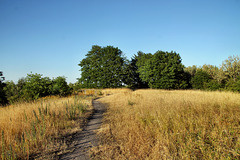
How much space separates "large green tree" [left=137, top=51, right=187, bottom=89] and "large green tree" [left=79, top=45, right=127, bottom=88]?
6.87 metres

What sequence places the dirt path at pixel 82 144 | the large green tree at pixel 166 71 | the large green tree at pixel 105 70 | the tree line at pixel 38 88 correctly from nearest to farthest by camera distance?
the dirt path at pixel 82 144 → the tree line at pixel 38 88 → the large green tree at pixel 166 71 → the large green tree at pixel 105 70

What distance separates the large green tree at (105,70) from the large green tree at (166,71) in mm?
6866

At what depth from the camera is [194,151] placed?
2.70m

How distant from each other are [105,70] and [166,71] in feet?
46.9

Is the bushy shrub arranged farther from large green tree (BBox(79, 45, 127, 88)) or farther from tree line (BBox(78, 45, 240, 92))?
large green tree (BBox(79, 45, 127, 88))

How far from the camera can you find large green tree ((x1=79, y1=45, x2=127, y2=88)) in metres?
28.9

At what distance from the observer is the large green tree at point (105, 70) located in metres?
28.9

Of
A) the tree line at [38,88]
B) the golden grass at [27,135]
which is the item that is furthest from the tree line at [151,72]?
the golden grass at [27,135]

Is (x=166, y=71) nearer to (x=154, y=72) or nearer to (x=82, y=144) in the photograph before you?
(x=154, y=72)

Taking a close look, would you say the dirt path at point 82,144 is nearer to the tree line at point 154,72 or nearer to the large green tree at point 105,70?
the tree line at point 154,72

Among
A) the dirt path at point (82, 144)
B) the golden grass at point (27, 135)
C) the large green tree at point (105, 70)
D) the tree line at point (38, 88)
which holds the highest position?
the large green tree at point (105, 70)

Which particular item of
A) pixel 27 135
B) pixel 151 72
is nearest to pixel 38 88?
pixel 27 135

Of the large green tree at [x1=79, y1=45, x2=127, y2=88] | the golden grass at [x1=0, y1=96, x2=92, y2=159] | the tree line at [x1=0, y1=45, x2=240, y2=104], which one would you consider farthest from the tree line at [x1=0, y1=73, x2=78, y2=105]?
the large green tree at [x1=79, y1=45, x2=127, y2=88]

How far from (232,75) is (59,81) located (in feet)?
101
